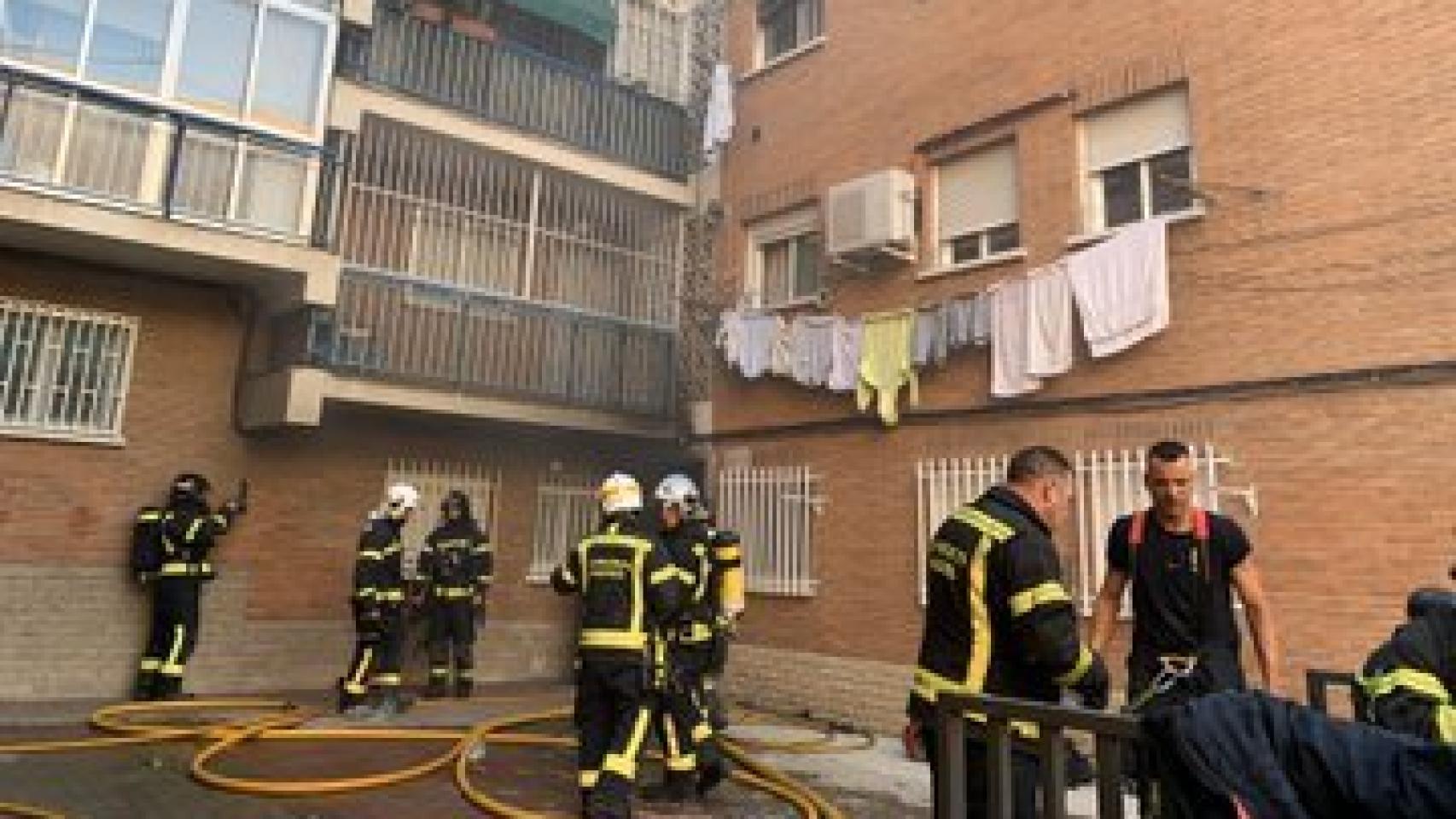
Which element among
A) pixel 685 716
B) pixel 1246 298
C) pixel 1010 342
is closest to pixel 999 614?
pixel 685 716

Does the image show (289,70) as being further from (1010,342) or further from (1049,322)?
(1049,322)

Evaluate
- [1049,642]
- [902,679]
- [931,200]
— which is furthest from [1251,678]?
[931,200]

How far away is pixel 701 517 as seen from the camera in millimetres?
7312

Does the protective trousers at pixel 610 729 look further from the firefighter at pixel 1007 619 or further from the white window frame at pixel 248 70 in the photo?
the white window frame at pixel 248 70

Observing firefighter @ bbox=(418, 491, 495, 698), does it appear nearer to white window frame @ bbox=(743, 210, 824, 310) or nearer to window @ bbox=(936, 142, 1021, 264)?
white window frame @ bbox=(743, 210, 824, 310)

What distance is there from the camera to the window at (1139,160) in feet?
27.6

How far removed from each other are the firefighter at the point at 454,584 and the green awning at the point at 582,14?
6500 millimetres

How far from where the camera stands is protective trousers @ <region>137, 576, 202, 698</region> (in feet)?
31.7

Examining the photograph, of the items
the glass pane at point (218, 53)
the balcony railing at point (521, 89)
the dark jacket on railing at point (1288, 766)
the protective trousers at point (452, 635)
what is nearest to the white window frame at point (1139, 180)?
the balcony railing at point (521, 89)

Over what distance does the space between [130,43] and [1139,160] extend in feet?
32.0

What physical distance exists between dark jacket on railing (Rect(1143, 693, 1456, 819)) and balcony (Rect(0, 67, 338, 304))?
9964 mm

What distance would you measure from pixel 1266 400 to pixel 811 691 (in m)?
5.42

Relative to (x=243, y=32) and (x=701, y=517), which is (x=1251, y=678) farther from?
(x=243, y=32)

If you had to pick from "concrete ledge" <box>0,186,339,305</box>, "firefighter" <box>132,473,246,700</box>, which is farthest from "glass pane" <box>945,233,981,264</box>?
"firefighter" <box>132,473,246,700</box>
